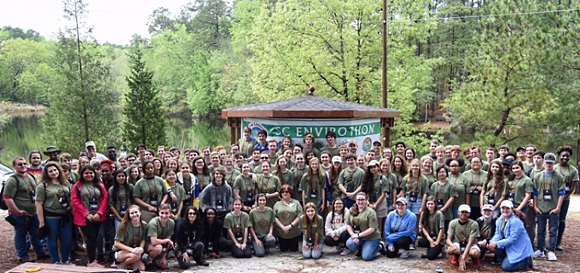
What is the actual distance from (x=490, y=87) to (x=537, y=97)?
1.42 metres

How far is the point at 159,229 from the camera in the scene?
752cm

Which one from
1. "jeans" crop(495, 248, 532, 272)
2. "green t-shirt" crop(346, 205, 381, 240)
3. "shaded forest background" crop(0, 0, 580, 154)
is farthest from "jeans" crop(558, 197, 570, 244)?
"shaded forest background" crop(0, 0, 580, 154)

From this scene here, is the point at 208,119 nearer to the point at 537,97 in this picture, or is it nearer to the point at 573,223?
the point at 537,97

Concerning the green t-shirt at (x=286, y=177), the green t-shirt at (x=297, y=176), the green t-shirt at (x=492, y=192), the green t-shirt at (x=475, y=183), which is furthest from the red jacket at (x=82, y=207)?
the green t-shirt at (x=492, y=192)

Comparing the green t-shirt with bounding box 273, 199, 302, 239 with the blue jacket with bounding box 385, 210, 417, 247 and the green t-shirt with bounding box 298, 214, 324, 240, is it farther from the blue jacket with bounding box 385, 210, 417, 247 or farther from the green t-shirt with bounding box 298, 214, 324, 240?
the blue jacket with bounding box 385, 210, 417, 247

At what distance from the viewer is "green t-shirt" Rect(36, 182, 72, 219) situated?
7293 millimetres

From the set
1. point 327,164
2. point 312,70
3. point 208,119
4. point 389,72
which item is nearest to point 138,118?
point 312,70

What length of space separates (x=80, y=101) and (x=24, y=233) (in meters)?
16.3

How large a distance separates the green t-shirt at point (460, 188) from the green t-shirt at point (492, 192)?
325 millimetres

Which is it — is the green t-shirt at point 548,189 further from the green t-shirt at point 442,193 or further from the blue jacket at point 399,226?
the blue jacket at point 399,226

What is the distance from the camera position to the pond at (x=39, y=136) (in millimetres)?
32219

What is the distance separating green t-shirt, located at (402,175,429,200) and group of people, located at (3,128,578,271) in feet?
0.05

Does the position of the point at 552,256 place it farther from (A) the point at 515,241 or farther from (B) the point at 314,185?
(B) the point at 314,185

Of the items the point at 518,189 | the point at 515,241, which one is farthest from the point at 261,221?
the point at 518,189
